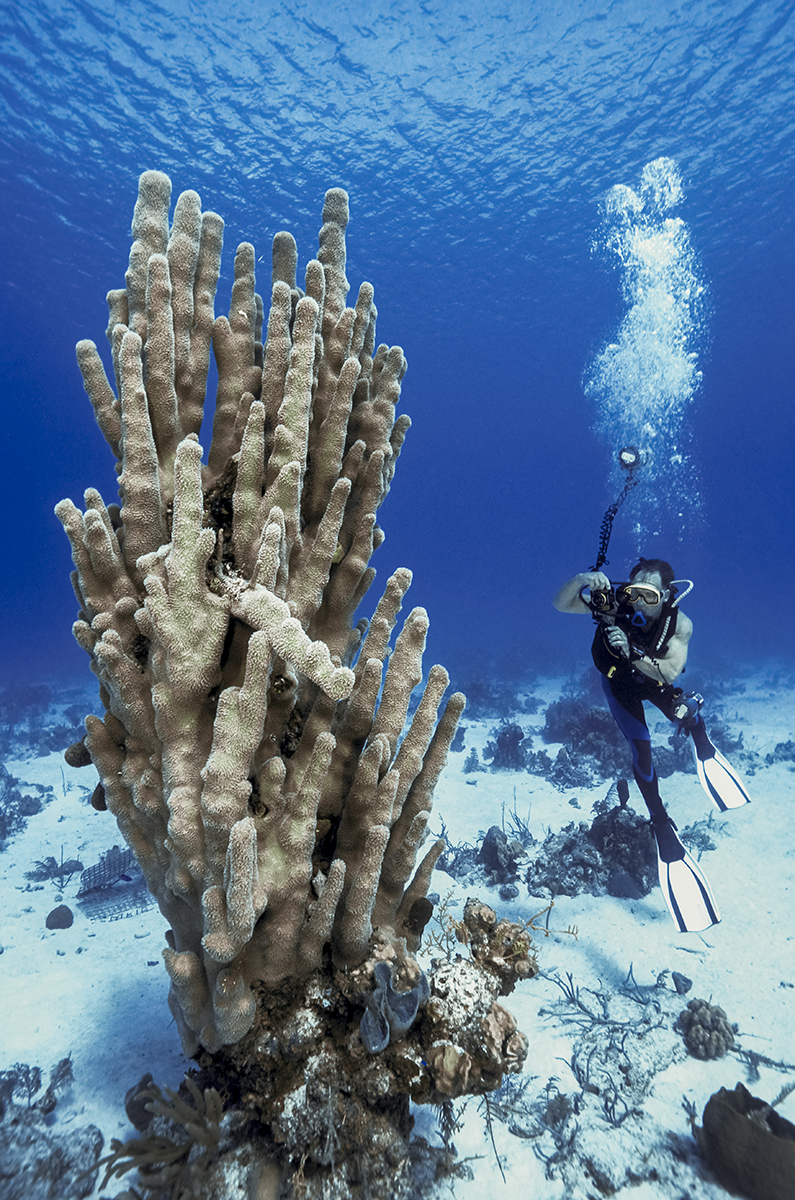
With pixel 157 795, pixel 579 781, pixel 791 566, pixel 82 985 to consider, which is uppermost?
pixel 791 566

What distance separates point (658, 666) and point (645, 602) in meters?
0.76

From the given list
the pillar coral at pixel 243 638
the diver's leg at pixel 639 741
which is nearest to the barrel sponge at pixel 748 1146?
the pillar coral at pixel 243 638

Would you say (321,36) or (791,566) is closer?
(321,36)

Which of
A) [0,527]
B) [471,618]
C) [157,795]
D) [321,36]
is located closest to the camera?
[157,795]

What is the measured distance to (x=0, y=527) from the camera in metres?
126

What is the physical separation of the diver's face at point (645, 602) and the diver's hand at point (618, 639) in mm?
397

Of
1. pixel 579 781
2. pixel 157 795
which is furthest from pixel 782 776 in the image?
pixel 157 795

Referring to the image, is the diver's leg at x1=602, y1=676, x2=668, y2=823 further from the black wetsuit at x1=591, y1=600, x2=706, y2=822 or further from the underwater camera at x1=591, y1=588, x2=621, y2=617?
the underwater camera at x1=591, y1=588, x2=621, y2=617

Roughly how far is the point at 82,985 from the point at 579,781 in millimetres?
9184

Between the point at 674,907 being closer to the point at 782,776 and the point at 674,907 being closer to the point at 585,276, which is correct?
the point at 782,776

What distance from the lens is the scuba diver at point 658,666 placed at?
20.4 feet

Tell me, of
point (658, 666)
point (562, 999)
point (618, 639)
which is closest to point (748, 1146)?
point (562, 999)

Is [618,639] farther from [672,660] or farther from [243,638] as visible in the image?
[243,638]

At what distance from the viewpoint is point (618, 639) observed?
6191 mm
